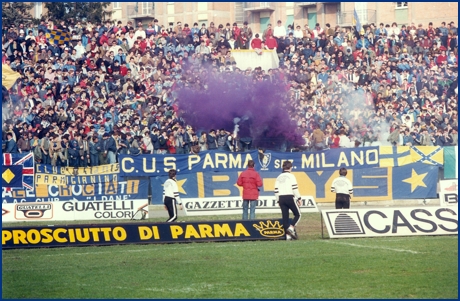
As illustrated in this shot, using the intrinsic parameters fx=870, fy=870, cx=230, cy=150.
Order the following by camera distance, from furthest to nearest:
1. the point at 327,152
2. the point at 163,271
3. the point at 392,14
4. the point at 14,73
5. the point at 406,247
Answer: the point at 392,14, the point at 14,73, the point at 327,152, the point at 406,247, the point at 163,271

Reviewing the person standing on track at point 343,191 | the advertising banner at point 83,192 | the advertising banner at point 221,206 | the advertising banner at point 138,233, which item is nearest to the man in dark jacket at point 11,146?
the advertising banner at point 83,192

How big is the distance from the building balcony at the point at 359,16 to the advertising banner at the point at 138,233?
44089 mm

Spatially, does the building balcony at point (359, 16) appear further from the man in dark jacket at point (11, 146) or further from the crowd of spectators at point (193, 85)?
the man in dark jacket at point (11, 146)

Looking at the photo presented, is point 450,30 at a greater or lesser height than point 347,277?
greater

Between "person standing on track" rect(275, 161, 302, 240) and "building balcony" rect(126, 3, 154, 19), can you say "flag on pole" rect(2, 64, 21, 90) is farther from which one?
"building balcony" rect(126, 3, 154, 19)

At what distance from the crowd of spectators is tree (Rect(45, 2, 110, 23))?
70.2 feet

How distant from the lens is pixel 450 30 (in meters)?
37.5

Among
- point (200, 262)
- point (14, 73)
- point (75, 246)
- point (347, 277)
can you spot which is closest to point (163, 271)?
point (200, 262)

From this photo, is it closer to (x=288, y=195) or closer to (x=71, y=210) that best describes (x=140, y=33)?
(x=71, y=210)

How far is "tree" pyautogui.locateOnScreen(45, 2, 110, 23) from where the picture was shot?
58438 mm

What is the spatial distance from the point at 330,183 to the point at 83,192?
304 inches

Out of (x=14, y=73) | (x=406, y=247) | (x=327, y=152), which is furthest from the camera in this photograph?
A: (x=14, y=73)

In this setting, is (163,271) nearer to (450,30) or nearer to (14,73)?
(14,73)

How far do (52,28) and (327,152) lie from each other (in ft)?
47.2
